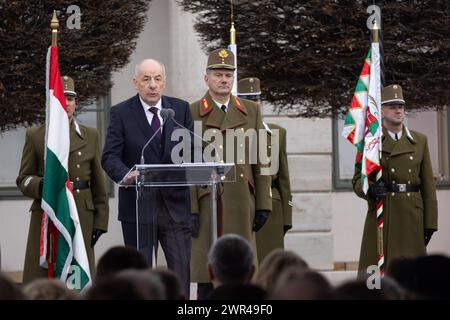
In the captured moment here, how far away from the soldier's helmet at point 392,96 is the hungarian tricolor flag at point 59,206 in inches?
101

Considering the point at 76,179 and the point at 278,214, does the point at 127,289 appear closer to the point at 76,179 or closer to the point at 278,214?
the point at 76,179

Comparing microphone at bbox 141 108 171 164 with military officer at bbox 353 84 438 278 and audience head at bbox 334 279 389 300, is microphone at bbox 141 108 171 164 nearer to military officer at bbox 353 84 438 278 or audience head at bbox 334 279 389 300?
military officer at bbox 353 84 438 278

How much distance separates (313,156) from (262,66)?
3105 millimetres

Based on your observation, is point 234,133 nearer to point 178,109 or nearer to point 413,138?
point 178,109

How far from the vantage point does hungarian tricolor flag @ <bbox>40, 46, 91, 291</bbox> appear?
8.74 m

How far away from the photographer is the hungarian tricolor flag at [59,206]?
28.7ft

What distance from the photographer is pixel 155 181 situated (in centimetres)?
783

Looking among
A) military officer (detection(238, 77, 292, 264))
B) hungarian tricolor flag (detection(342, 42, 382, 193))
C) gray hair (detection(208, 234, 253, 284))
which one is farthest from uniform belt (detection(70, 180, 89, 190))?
gray hair (detection(208, 234, 253, 284))

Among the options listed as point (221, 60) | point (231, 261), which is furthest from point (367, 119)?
point (231, 261)

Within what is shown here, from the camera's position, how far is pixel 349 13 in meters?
10.7

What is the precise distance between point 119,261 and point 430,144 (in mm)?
9113

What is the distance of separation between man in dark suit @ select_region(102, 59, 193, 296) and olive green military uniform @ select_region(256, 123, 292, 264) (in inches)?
84.3
